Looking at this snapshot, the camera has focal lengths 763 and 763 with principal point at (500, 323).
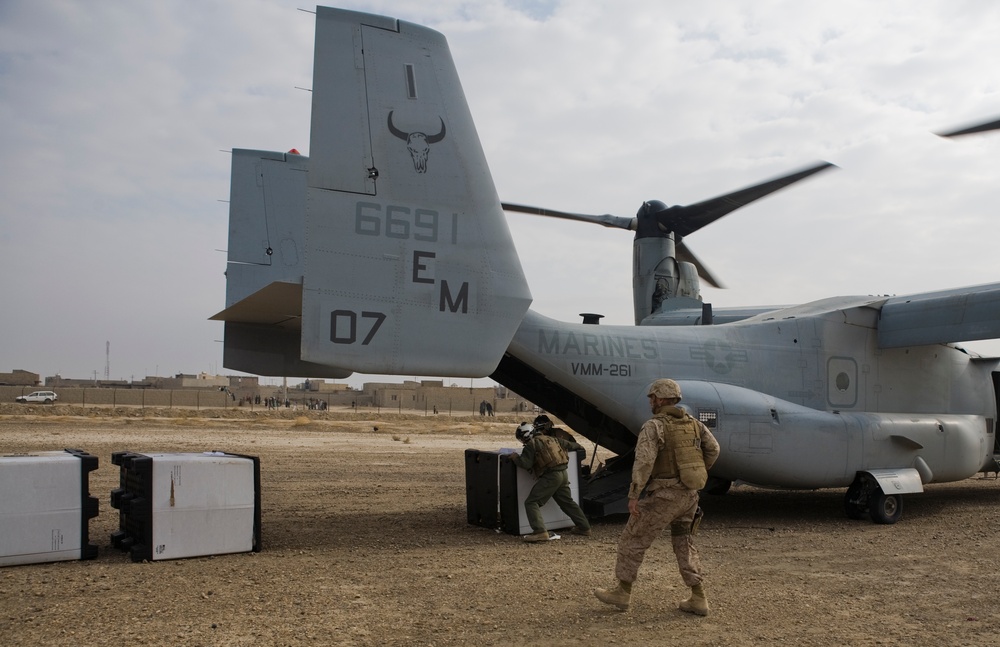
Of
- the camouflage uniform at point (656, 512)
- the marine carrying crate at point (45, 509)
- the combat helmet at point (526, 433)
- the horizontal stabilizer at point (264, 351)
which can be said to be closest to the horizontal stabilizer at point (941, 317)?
the combat helmet at point (526, 433)

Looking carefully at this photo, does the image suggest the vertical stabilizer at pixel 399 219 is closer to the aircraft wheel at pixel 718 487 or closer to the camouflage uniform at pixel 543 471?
the camouflage uniform at pixel 543 471

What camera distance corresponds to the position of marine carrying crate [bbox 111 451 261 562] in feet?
22.9

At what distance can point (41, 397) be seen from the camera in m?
58.3

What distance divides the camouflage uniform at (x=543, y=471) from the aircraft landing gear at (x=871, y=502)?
4538mm

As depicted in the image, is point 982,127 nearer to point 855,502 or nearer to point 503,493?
point 855,502

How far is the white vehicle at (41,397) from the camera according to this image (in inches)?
2200

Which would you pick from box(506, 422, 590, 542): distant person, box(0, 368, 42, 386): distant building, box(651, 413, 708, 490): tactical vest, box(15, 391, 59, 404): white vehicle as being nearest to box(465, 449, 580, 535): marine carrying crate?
box(506, 422, 590, 542): distant person

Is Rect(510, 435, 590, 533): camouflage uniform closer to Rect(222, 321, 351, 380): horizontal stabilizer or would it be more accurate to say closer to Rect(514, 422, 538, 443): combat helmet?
Rect(514, 422, 538, 443): combat helmet

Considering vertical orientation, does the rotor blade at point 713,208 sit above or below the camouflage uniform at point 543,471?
above

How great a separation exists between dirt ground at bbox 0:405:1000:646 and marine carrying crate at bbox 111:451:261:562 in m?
0.18

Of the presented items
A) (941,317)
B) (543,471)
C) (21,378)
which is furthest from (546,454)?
→ (21,378)

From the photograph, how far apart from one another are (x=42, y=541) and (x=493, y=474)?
15.2ft

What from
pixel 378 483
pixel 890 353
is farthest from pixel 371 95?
pixel 890 353

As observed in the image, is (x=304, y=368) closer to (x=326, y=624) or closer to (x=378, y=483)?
(x=378, y=483)
